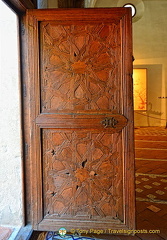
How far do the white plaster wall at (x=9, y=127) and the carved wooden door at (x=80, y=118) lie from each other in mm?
119

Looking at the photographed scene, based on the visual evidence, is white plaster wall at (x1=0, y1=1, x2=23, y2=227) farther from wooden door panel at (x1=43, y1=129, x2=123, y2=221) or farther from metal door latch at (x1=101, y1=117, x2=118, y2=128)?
metal door latch at (x1=101, y1=117, x2=118, y2=128)

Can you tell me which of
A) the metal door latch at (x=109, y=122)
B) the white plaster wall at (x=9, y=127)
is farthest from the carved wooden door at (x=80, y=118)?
the white plaster wall at (x=9, y=127)

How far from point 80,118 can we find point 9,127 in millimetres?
587

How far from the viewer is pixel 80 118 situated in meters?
1.34

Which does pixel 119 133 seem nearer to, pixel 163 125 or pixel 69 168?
pixel 69 168

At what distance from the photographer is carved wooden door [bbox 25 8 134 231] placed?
1.32 m

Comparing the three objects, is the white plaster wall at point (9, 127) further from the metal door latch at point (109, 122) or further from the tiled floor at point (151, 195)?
the metal door latch at point (109, 122)

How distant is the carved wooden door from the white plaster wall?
0.12 meters

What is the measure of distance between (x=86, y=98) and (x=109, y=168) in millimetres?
580

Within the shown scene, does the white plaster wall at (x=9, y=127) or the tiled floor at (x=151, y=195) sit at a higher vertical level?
the white plaster wall at (x=9, y=127)

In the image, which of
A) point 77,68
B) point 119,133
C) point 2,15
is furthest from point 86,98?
point 2,15

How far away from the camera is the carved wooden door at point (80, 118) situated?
1.32 metres

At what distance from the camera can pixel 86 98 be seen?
1354 mm

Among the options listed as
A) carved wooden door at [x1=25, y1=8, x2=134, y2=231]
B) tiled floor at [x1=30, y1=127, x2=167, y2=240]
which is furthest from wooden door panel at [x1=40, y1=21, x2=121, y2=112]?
tiled floor at [x1=30, y1=127, x2=167, y2=240]
